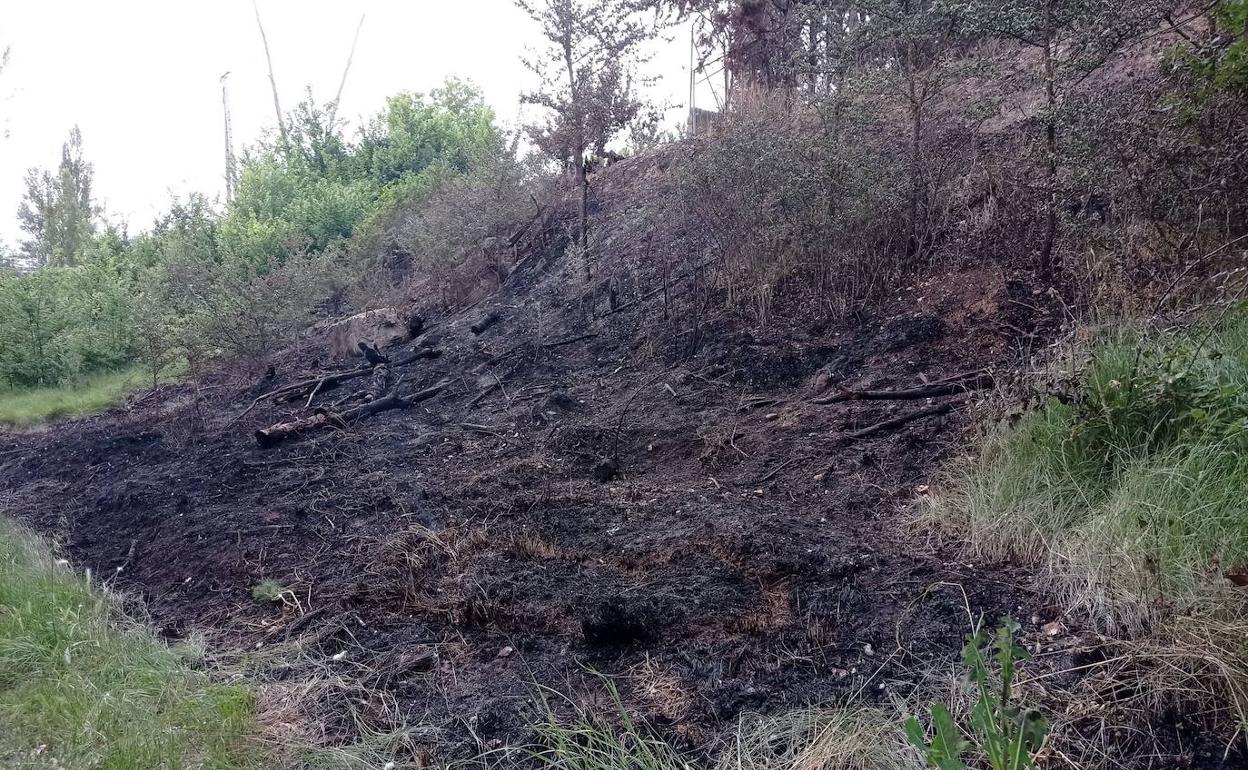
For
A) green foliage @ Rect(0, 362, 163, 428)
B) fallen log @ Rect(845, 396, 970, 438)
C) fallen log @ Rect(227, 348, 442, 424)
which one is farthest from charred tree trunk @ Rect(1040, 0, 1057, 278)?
green foliage @ Rect(0, 362, 163, 428)

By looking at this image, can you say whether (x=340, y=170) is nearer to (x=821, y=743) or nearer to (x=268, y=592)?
(x=268, y=592)

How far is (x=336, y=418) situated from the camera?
8.17 m

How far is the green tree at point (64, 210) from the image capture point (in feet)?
89.8

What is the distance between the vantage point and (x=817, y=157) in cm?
767

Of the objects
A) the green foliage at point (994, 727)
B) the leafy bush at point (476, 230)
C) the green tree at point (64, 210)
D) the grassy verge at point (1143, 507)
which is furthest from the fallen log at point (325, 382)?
the green tree at point (64, 210)

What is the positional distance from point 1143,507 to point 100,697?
390 cm

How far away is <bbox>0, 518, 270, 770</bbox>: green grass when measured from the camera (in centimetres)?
304

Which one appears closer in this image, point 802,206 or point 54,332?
point 802,206

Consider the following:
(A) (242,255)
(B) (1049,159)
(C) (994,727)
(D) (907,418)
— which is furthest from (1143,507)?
(A) (242,255)

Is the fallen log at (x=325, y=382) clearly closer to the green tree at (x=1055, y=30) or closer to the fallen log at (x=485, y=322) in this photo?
the fallen log at (x=485, y=322)

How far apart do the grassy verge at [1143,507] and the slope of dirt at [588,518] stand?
286 mm

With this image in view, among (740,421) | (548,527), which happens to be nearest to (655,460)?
(740,421)

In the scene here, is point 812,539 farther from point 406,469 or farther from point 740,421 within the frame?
point 406,469

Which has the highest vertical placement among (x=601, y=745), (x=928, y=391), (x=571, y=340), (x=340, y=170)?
(x=340, y=170)
